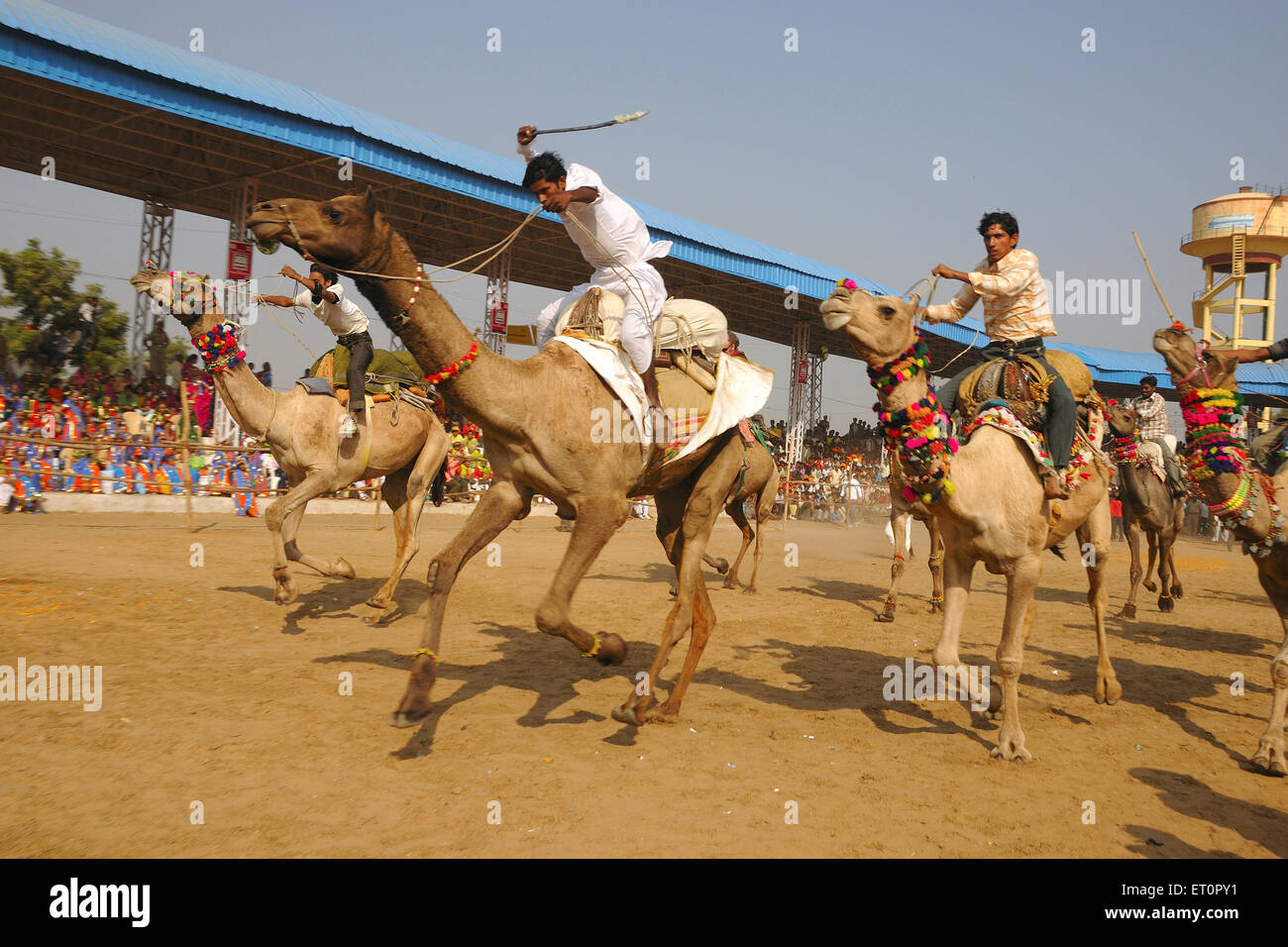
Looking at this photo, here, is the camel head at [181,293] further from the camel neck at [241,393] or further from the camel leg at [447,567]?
the camel leg at [447,567]

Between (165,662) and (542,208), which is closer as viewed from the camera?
(542,208)

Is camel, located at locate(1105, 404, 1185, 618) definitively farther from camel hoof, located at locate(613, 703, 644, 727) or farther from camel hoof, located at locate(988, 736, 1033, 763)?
camel hoof, located at locate(613, 703, 644, 727)

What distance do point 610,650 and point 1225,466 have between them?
4560mm

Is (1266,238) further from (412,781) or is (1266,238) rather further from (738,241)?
(412,781)

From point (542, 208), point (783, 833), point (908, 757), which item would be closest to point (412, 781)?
point (783, 833)

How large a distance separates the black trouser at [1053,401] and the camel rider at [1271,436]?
1200 millimetres

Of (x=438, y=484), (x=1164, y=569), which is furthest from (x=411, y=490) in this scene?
(x=1164, y=569)

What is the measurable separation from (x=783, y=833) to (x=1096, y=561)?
486 cm

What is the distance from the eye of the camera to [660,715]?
6.17 m

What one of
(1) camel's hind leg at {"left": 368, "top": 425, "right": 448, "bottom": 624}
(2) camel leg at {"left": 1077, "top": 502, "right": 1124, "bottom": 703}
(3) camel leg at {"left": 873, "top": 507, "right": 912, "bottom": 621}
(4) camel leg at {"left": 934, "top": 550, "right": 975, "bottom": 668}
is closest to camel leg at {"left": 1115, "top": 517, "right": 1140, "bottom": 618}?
(3) camel leg at {"left": 873, "top": 507, "right": 912, "bottom": 621}

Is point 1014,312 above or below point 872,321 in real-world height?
above

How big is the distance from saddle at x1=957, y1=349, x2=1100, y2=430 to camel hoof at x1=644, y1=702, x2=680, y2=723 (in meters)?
3.23

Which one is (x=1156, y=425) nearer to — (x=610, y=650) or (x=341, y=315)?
(x=610, y=650)

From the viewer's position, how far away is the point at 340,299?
32.1ft
